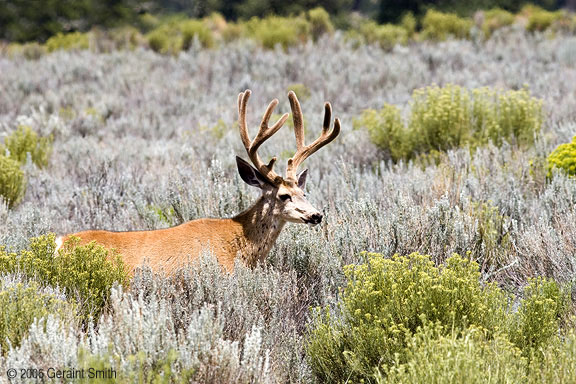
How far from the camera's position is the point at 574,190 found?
5.14 metres

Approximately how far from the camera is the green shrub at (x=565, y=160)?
5.61m

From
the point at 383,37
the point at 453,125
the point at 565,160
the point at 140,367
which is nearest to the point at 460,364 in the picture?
the point at 140,367

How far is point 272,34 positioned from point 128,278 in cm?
1311

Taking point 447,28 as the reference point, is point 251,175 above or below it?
below

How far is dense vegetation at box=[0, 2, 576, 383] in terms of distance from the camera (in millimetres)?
2891

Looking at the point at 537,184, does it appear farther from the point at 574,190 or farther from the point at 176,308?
the point at 176,308

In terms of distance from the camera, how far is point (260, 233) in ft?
14.0

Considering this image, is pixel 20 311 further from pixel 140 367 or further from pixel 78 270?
pixel 140 367

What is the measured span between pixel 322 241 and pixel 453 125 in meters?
3.57

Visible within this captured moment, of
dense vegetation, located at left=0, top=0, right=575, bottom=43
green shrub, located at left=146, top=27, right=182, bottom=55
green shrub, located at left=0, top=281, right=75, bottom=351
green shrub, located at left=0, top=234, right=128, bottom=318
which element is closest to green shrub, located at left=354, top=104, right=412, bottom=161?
green shrub, located at left=0, top=234, right=128, bottom=318

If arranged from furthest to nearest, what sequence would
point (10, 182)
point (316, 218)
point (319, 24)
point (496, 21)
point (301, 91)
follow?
point (496, 21) → point (319, 24) → point (301, 91) → point (10, 182) → point (316, 218)

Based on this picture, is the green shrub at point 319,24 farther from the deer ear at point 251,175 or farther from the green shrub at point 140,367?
the green shrub at point 140,367

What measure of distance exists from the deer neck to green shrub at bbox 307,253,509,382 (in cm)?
93

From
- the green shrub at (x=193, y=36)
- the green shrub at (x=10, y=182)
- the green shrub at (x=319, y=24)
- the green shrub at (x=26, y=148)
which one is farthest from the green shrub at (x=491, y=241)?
the green shrub at (x=319, y=24)
